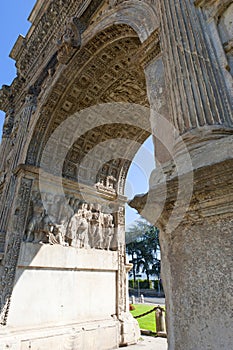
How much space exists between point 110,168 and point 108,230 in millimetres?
1967

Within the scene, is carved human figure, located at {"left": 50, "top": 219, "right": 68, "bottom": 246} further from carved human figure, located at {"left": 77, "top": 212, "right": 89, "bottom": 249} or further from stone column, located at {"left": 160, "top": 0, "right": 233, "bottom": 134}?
stone column, located at {"left": 160, "top": 0, "right": 233, "bottom": 134}

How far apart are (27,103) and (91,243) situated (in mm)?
4585

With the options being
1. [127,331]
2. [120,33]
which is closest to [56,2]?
[120,33]

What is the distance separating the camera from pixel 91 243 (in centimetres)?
665

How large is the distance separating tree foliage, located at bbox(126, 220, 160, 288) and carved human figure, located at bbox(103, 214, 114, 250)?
29.4m

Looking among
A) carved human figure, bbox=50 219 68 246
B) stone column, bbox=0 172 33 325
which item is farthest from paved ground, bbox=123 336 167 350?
stone column, bbox=0 172 33 325

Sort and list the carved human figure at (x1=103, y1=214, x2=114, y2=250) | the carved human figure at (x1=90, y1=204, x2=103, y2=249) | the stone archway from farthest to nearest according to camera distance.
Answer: the carved human figure at (x1=103, y1=214, x2=114, y2=250) → the carved human figure at (x1=90, y1=204, x2=103, y2=249) → the stone archway

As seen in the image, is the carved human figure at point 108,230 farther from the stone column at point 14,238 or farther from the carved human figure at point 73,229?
the stone column at point 14,238

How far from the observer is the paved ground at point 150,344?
5.59 m

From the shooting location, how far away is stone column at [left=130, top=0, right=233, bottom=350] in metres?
1.40

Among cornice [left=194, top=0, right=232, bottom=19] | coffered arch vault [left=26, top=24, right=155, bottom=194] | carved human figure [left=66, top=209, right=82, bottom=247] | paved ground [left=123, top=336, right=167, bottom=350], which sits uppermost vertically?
coffered arch vault [left=26, top=24, right=155, bottom=194]

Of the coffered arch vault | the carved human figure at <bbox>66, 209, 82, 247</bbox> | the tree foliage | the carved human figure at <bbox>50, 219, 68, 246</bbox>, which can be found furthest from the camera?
the tree foliage

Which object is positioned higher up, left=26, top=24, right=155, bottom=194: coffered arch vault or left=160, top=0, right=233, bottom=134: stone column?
left=26, top=24, right=155, bottom=194: coffered arch vault

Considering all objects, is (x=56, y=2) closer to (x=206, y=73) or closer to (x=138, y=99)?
(x=138, y=99)
